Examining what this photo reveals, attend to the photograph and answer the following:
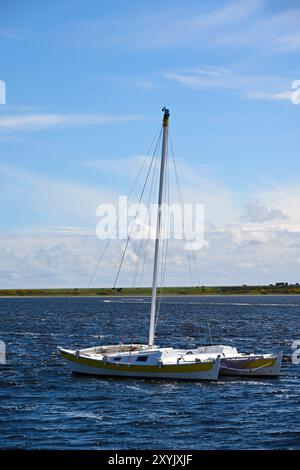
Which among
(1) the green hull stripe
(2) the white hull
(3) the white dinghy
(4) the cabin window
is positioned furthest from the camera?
(3) the white dinghy

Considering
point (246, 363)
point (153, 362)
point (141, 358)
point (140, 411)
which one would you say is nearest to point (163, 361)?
point (153, 362)

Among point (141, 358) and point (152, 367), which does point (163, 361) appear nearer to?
point (152, 367)

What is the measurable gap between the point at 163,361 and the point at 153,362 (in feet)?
2.75

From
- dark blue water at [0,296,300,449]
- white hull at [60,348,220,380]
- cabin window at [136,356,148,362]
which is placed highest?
cabin window at [136,356,148,362]

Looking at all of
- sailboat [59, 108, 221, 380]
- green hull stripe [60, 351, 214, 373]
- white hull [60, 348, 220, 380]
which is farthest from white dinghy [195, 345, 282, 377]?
green hull stripe [60, 351, 214, 373]

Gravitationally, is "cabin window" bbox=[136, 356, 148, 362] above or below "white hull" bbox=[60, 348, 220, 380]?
above

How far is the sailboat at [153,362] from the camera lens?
6053 cm

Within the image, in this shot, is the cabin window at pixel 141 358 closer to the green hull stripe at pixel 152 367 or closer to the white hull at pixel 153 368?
the white hull at pixel 153 368

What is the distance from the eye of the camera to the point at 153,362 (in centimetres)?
6094

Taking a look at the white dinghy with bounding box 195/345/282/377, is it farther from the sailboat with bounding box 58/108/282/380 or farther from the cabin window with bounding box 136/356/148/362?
the cabin window with bounding box 136/356/148/362

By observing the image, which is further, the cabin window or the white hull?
the cabin window

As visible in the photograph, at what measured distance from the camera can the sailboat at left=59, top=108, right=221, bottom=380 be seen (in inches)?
2383
